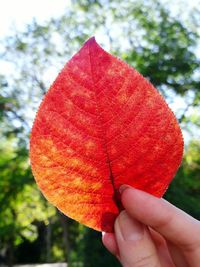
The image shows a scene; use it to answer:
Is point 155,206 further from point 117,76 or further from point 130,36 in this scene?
point 130,36

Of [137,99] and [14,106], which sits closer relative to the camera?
[137,99]

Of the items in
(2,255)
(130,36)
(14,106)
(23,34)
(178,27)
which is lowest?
(2,255)

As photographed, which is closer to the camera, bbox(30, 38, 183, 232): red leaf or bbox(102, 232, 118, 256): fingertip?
bbox(30, 38, 183, 232): red leaf

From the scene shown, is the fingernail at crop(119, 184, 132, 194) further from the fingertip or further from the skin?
Answer: the fingertip

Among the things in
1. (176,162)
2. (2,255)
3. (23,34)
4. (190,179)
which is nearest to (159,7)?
(23,34)

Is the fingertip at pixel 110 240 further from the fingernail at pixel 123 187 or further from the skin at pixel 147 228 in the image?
the fingernail at pixel 123 187

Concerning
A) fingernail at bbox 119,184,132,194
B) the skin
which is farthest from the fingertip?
fingernail at bbox 119,184,132,194
